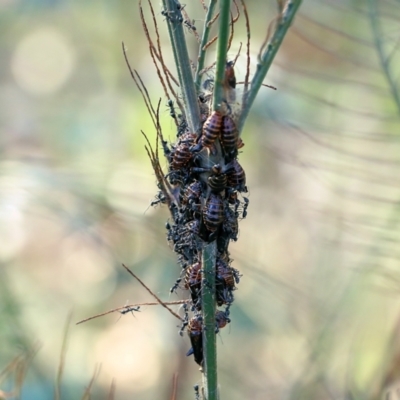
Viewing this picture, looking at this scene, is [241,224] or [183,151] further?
[241,224]

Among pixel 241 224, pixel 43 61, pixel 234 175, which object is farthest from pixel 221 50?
pixel 43 61

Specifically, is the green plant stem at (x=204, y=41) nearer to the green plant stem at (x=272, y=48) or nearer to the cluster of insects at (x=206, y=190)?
the cluster of insects at (x=206, y=190)

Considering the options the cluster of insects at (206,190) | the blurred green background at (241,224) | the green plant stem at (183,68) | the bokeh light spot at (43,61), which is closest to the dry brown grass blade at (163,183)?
the cluster of insects at (206,190)

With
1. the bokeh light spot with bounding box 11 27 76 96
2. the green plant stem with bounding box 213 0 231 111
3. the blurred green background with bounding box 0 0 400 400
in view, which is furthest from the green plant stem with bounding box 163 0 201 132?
the bokeh light spot with bounding box 11 27 76 96

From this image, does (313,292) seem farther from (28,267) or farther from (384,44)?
(28,267)

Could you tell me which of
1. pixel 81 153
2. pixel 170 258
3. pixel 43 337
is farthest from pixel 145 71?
pixel 43 337

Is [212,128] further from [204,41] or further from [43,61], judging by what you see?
[43,61]
